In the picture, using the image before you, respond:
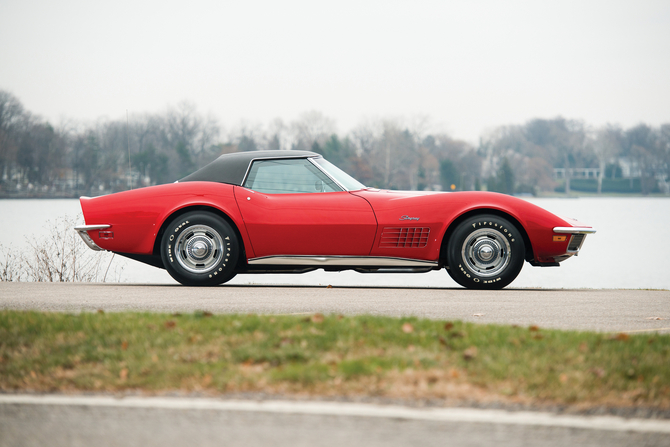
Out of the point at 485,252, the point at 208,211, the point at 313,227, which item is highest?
the point at 208,211

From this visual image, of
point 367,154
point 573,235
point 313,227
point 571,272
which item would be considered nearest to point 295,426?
point 313,227

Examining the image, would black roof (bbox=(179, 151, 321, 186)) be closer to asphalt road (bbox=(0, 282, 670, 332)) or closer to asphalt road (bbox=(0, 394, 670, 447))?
asphalt road (bbox=(0, 282, 670, 332))

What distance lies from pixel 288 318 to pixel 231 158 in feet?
13.0

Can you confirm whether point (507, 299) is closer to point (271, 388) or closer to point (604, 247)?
point (271, 388)

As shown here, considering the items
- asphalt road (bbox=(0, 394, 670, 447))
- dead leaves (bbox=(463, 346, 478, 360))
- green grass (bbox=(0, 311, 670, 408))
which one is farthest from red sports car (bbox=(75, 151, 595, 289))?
asphalt road (bbox=(0, 394, 670, 447))

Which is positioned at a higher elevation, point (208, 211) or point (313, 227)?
point (208, 211)

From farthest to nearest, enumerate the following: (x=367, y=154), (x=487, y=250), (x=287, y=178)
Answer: (x=367, y=154)
(x=287, y=178)
(x=487, y=250)

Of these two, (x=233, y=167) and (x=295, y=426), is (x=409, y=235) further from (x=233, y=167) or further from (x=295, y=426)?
(x=295, y=426)

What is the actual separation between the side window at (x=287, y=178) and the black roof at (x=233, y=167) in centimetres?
8

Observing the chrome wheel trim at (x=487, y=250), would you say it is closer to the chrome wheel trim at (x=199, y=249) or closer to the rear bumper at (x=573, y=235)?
the rear bumper at (x=573, y=235)

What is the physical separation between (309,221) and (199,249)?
54.6 inches

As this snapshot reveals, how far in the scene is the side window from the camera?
8250mm

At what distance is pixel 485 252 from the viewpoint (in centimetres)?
785

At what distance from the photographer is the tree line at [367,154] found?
78.8 m
